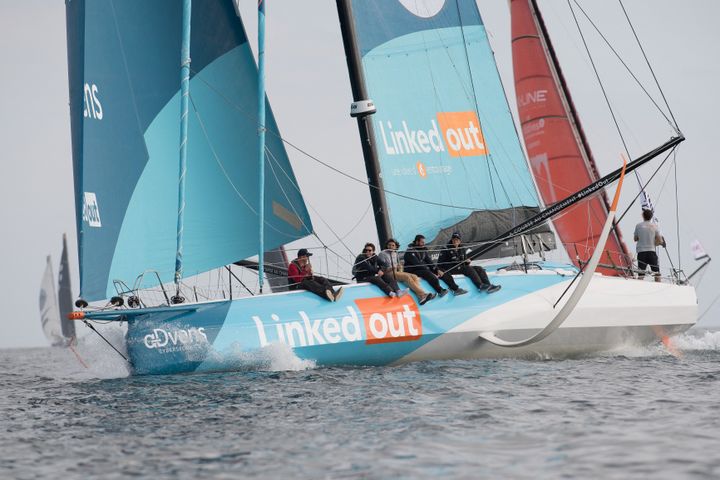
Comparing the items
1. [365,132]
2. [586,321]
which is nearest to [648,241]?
[586,321]

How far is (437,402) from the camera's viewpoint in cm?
984

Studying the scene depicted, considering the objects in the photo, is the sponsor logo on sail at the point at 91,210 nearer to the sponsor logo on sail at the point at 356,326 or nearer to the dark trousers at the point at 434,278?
the sponsor logo on sail at the point at 356,326

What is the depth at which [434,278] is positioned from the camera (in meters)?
14.8

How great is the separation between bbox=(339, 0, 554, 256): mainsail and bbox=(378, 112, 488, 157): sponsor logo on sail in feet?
0.06

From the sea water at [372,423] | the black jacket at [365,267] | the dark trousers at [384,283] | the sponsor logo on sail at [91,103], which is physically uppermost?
the sponsor logo on sail at [91,103]

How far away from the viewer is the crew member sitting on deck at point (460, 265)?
15094 millimetres

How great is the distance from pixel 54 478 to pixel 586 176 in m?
17.8

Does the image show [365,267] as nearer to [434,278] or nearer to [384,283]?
[384,283]

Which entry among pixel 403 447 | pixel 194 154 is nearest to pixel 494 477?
pixel 403 447

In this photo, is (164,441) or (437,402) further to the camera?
(437,402)

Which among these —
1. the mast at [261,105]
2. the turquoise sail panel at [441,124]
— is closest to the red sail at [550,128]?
the turquoise sail panel at [441,124]

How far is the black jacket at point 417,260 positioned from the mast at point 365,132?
3.92 ft

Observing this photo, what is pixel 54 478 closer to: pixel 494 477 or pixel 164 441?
pixel 164 441

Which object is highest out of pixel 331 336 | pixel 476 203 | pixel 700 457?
pixel 476 203
